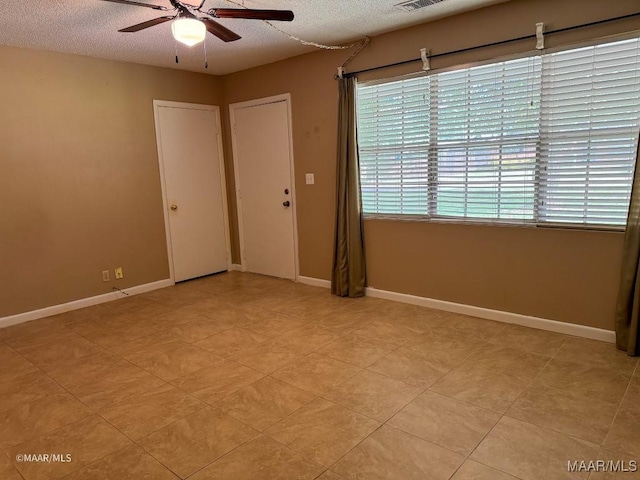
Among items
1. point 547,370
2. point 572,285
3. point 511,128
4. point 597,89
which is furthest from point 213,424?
point 597,89

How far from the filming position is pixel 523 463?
1955mm

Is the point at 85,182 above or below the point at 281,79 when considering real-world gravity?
below

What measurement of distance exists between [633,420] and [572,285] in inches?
49.0

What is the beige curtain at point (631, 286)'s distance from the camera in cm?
288

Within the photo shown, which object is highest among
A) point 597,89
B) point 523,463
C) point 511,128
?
point 597,89

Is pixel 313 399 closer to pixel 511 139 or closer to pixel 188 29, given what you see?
pixel 188 29

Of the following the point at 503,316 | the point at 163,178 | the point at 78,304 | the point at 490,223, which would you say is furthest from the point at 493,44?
the point at 78,304

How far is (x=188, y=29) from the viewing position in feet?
8.22

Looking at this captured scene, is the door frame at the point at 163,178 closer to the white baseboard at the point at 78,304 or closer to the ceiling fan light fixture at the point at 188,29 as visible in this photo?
the white baseboard at the point at 78,304

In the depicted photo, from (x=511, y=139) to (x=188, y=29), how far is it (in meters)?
2.47

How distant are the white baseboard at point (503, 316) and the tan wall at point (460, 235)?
0.05 metres

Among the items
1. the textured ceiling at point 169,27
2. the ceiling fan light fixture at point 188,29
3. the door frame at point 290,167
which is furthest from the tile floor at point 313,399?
the textured ceiling at point 169,27

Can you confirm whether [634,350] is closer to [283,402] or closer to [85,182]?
[283,402]

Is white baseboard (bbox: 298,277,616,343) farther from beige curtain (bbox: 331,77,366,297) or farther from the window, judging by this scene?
the window
